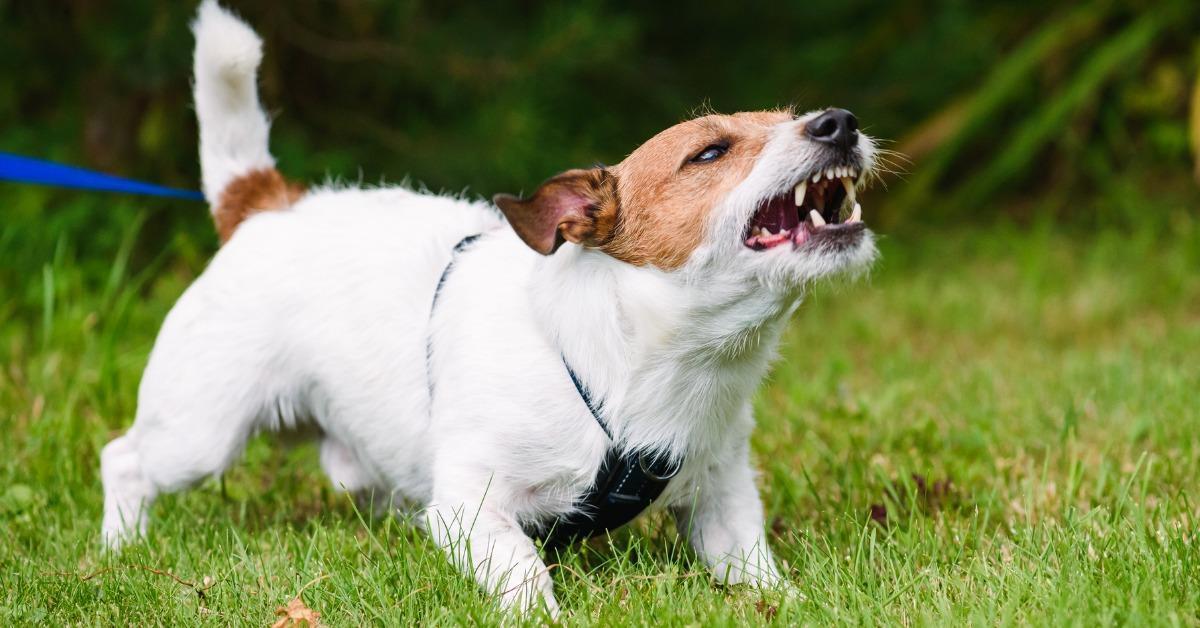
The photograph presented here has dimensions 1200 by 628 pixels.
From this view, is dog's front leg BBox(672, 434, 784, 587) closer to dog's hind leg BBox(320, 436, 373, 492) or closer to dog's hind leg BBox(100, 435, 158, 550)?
dog's hind leg BBox(320, 436, 373, 492)

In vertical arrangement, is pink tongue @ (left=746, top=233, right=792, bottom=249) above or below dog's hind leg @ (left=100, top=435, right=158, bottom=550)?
above

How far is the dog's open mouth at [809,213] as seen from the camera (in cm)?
264

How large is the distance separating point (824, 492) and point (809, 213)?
3.31ft

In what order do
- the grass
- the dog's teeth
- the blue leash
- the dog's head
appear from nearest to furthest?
the grass
the dog's head
the dog's teeth
the blue leash

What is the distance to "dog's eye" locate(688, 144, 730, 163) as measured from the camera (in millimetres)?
2822

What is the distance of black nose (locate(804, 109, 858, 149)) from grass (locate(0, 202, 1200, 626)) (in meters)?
0.35

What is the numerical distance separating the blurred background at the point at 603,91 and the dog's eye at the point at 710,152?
3102mm

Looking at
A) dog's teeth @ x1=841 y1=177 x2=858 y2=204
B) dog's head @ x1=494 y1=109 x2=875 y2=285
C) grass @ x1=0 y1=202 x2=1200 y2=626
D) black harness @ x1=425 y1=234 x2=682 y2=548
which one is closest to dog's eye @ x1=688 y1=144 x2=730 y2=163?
dog's head @ x1=494 y1=109 x2=875 y2=285

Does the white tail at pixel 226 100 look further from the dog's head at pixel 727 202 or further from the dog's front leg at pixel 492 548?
the dog's front leg at pixel 492 548

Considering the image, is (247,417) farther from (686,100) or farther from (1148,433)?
(686,100)

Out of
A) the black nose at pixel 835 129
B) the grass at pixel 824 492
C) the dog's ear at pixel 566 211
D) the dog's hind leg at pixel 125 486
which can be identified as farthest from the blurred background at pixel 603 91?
the black nose at pixel 835 129

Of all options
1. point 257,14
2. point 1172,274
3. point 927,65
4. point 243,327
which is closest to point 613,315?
point 243,327

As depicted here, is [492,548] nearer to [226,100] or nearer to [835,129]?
[835,129]

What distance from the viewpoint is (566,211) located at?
9.21ft
